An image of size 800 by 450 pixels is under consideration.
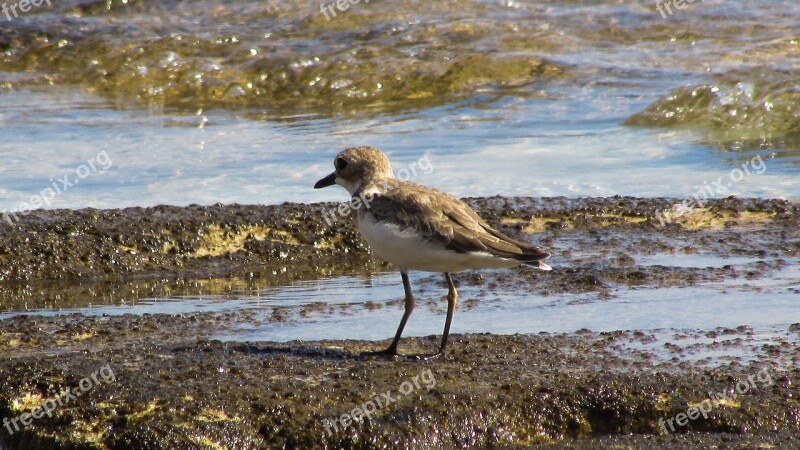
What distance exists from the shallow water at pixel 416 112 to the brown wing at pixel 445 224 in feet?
2.61

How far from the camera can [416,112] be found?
12.4m

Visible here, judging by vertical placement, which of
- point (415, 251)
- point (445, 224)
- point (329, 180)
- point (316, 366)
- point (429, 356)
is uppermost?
point (329, 180)

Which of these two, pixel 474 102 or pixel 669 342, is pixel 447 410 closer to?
pixel 669 342

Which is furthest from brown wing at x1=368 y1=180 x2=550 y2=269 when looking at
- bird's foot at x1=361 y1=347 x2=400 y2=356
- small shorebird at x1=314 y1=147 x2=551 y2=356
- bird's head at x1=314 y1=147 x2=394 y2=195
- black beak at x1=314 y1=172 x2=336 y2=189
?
black beak at x1=314 y1=172 x2=336 y2=189

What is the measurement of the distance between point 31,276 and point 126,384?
2861 mm

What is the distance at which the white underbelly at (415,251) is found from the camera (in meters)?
A: 4.74

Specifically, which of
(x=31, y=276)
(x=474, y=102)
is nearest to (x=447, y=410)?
(x=31, y=276)

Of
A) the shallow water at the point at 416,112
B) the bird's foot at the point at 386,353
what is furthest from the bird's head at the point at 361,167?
the bird's foot at the point at 386,353

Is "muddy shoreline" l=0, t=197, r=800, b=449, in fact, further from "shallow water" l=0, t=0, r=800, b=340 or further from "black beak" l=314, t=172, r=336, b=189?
"black beak" l=314, t=172, r=336, b=189

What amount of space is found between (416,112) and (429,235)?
7800 millimetres

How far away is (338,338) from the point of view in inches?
211

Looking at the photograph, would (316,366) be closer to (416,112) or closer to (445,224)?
(445,224)

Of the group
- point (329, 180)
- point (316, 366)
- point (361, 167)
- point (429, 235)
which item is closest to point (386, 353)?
point (316, 366)

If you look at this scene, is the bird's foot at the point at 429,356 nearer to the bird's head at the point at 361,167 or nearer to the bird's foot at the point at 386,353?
the bird's foot at the point at 386,353
